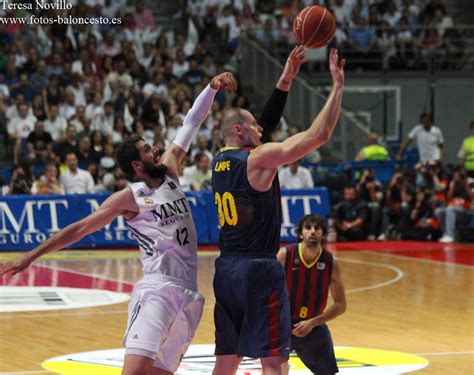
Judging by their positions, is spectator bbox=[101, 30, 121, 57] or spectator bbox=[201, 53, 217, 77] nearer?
spectator bbox=[101, 30, 121, 57]

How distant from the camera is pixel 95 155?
20625 millimetres

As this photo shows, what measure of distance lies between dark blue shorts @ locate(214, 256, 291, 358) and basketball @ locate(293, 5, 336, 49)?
5.16ft

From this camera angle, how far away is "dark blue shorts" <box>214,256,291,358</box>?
6934 millimetres

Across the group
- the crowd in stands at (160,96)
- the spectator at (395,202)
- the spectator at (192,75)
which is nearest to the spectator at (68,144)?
the crowd in stands at (160,96)

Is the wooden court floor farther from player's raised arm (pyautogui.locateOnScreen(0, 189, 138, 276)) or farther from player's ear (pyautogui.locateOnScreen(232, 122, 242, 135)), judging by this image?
player's ear (pyautogui.locateOnScreen(232, 122, 242, 135))

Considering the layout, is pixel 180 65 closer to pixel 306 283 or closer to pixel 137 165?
pixel 306 283

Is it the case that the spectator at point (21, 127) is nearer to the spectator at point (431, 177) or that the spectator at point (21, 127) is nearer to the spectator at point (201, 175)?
the spectator at point (201, 175)

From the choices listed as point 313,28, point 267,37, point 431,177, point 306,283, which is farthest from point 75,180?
point 313,28

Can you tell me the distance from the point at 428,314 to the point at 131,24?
14179mm

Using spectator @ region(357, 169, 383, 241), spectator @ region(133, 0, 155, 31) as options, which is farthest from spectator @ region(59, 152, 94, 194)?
spectator @ region(133, 0, 155, 31)

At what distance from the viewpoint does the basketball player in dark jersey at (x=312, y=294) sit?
26.0ft

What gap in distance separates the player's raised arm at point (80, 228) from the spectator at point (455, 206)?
14381 mm

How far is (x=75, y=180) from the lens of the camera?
1920 centimetres

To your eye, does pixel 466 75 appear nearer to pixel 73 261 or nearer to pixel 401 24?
pixel 401 24
